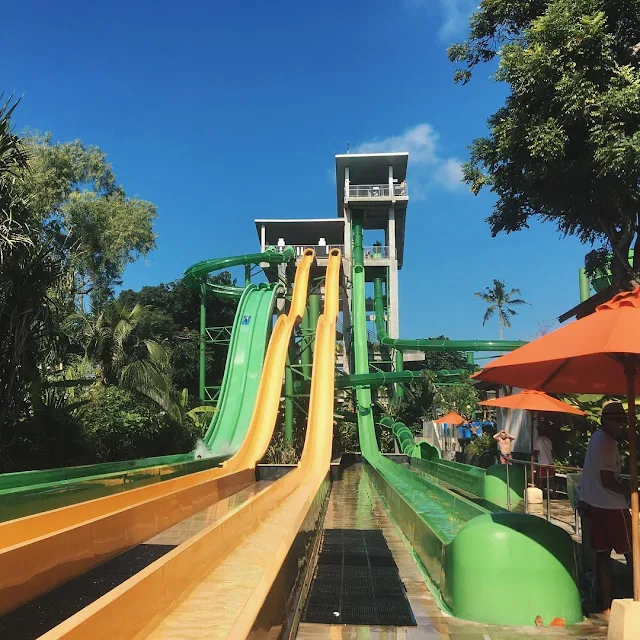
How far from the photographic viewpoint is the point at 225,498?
33.4 feet

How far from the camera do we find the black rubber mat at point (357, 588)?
3.83 m

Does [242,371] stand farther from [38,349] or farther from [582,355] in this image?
[582,355]

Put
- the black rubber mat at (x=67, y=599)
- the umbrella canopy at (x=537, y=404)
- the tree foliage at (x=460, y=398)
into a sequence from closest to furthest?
the black rubber mat at (x=67, y=599)
the umbrella canopy at (x=537, y=404)
the tree foliage at (x=460, y=398)

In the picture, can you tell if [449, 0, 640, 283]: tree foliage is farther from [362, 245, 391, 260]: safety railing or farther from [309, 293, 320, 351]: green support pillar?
[362, 245, 391, 260]: safety railing

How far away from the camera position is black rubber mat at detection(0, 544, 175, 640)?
11.1ft

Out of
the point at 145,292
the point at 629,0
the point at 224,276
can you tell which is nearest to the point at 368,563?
the point at 629,0

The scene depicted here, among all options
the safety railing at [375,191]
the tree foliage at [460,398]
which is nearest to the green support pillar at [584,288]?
the tree foliage at [460,398]

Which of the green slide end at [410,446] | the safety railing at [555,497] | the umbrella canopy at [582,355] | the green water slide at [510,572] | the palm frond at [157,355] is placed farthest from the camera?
the green slide end at [410,446]

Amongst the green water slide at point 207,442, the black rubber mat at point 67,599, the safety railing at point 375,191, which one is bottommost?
the black rubber mat at point 67,599

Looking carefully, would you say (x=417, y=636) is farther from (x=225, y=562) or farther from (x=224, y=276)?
(x=224, y=276)

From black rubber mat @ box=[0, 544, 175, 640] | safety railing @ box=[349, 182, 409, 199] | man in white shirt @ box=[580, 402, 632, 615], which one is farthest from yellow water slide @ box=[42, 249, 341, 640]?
safety railing @ box=[349, 182, 409, 199]

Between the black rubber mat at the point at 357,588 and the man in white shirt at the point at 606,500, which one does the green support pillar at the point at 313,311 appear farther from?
the man in white shirt at the point at 606,500

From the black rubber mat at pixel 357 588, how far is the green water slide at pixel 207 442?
2.68 m

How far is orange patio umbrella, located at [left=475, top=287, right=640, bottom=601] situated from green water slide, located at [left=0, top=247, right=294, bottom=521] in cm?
435
